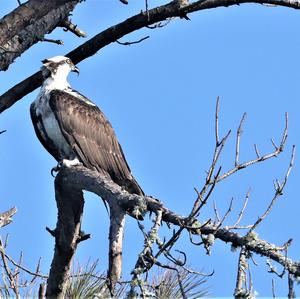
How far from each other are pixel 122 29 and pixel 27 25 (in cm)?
126

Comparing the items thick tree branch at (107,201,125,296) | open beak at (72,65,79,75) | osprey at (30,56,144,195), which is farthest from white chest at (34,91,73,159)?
thick tree branch at (107,201,125,296)

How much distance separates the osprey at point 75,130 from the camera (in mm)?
7098

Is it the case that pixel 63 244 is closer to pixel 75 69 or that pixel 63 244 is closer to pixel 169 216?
pixel 169 216

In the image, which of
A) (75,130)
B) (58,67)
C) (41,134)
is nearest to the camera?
(75,130)

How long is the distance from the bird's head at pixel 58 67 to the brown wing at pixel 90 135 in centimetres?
33

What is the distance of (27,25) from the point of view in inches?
247

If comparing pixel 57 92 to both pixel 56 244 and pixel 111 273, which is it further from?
pixel 111 273

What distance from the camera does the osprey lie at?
23.3ft

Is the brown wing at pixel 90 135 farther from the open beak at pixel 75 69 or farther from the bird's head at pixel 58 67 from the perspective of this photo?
the open beak at pixel 75 69

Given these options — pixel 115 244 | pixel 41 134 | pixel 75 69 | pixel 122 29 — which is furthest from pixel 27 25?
pixel 115 244

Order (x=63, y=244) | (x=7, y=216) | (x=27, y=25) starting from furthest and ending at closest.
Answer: (x=27, y=25) < (x=7, y=216) < (x=63, y=244)

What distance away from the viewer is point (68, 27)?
7918 mm

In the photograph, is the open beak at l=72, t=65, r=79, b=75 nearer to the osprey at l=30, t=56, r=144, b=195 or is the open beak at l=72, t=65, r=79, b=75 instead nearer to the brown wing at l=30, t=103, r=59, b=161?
the osprey at l=30, t=56, r=144, b=195

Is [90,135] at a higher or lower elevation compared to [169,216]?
higher
